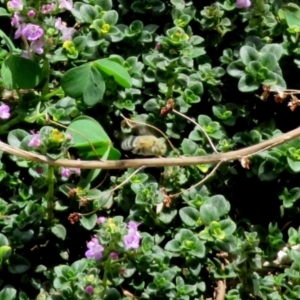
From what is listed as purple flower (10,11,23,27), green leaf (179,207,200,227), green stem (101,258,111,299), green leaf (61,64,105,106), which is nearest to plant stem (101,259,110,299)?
green stem (101,258,111,299)

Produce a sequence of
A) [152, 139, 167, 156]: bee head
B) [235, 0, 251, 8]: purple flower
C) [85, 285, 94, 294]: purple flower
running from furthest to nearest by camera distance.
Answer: [235, 0, 251, 8]: purple flower < [152, 139, 167, 156]: bee head < [85, 285, 94, 294]: purple flower

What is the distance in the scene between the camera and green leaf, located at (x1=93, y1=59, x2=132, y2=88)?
212 centimetres

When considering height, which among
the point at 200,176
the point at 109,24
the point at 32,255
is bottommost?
the point at 32,255

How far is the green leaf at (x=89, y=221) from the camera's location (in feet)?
6.45

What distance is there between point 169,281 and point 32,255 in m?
0.39

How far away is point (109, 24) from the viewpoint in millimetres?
2254

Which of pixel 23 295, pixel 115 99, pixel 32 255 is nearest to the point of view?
pixel 23 295

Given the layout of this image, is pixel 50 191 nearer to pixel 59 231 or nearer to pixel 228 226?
pixel 59 231

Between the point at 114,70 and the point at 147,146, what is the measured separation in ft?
0.79

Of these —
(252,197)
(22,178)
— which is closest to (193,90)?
(252,197)

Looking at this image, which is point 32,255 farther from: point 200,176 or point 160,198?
point 200,176

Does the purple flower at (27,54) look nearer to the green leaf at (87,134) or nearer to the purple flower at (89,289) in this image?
the green leaf at (87,134)

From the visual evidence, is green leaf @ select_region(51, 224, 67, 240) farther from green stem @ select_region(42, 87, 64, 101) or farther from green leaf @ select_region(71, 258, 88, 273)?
green stem @ select_region(42, 87, 64, 101)

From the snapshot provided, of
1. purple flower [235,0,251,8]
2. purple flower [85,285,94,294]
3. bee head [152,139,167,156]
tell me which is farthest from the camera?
purple flower [235,0,251,8]
